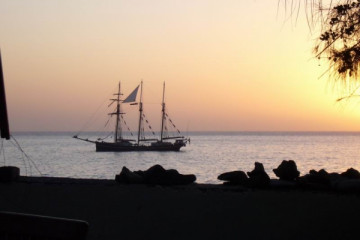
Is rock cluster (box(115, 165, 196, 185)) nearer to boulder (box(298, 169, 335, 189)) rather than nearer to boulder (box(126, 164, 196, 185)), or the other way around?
boulder (box(126, 164, 196, 185))

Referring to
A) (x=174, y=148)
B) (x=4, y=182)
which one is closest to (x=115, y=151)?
(x=174, y=148)

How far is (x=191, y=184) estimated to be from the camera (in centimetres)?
655

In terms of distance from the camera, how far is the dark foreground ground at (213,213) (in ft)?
18.5

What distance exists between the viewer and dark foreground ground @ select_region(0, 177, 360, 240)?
18.5ft

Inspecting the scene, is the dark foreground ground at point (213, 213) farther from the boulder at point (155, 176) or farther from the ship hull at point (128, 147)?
the ship hull at point (128, 147)

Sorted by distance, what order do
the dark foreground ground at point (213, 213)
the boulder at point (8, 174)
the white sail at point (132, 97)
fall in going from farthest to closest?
the white sail at point (132, 97)
the boulder at point (8, 174)
the dark foreground ground at point (213, 213)

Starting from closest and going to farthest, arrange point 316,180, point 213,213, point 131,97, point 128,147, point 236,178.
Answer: point 213,213 → point 316,180 → point 236,178 → point 128,147 → point 131,97

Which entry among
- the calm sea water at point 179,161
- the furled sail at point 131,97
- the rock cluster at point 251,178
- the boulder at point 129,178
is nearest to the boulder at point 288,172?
the rock cluster at point 251,178

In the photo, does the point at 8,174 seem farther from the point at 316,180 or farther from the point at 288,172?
the point at 316,180

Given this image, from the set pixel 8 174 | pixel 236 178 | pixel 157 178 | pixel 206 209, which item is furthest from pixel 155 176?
pixel 8 174

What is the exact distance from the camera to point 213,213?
5.77 meters

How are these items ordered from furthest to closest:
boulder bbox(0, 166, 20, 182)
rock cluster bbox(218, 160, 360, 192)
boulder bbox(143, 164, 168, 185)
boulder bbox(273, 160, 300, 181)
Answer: boulder bbox(273, 160, 300, 181) < boulder bbox(0, 166, 20, 182) < boulder bbox(143, 164, 168, 185) < rock cluster bbox(218, 160, 360, 192)

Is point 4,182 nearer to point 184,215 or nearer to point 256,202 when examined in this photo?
point 184,215

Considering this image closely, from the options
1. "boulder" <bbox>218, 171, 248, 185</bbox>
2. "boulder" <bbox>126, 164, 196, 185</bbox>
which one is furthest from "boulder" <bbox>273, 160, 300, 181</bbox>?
"boulder" <bbox>126, 164, 196, 185</bbox>
